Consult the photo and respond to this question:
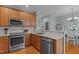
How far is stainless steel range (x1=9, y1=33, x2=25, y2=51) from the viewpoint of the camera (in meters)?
4.47

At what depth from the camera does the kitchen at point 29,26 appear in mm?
4312

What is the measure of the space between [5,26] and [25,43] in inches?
56.6

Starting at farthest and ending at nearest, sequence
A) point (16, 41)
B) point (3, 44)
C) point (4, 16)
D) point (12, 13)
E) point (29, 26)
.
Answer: point (29, 26) < point (12, 13) < point (16, 41) < point (4, 16) < point (3, 44)

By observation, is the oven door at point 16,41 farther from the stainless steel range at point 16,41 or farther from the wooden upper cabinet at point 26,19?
the wooden upper cabinet at point 26,19

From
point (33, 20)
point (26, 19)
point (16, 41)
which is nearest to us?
point (16, 41)

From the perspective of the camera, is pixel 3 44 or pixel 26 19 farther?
pixel 26 19

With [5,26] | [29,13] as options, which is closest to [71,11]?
[29,13]

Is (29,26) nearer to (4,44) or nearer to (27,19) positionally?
(27,19)

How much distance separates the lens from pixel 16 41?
15.6 feet

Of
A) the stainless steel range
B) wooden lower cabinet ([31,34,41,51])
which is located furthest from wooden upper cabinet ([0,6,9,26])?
wooden lower cabinet ([31,34,41,51])

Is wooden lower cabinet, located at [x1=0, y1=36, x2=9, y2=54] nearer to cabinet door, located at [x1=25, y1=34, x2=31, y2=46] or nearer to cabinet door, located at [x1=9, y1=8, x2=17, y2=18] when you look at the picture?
cabinet door, located at [x1=9, y1=8, x2=17, y2=18]

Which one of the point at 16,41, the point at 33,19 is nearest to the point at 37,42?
the point at 16,41

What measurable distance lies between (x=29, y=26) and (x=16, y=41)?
62.1 inches

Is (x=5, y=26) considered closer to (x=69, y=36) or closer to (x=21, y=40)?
(x=21, y=40)
